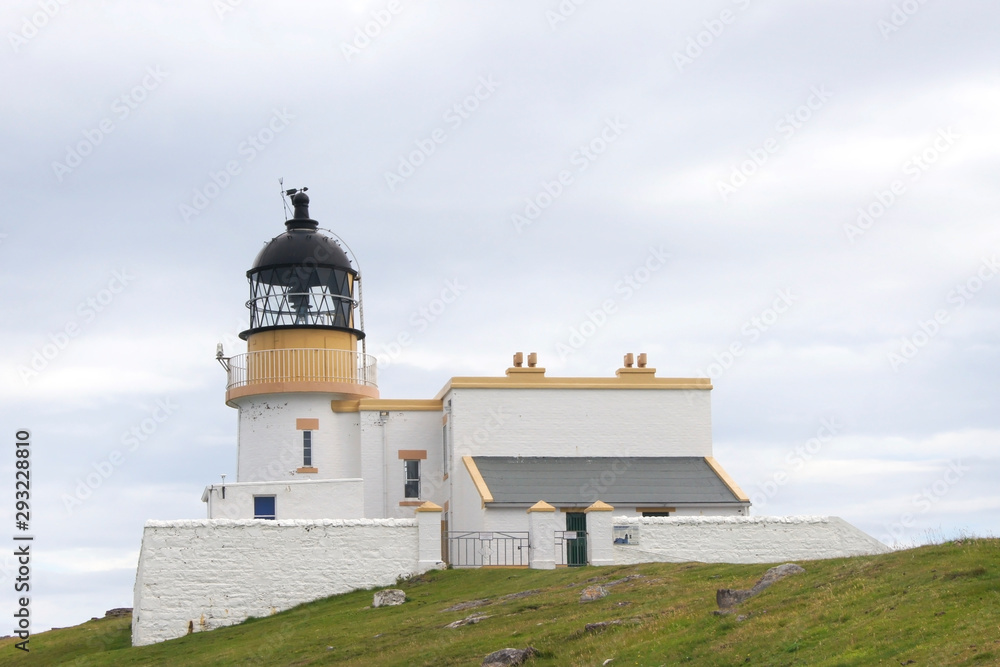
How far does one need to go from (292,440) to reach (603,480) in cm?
919

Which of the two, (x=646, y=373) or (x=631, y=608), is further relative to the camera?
(x=646, y=373)

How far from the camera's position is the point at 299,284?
37.8 metres

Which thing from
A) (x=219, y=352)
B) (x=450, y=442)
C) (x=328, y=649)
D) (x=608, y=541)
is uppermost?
(x=219, y=352)

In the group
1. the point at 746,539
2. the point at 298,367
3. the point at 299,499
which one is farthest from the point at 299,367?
the point at 746,539

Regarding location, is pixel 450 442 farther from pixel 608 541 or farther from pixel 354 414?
pixel 608 541

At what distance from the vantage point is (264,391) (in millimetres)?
36750

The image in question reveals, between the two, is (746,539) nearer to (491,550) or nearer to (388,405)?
(491,550)

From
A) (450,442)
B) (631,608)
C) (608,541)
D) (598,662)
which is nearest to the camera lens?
(598,662)

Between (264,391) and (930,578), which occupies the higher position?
(264,391)

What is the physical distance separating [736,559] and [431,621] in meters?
10.2

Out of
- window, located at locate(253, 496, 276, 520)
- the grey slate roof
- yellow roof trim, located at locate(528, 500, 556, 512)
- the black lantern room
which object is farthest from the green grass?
the black lantern room

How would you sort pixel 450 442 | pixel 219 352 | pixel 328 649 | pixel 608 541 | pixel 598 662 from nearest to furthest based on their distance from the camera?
pixel 598 662 → pixel 328 649 → pixel 608 541 → pixel 450 442 → pixel 219 352

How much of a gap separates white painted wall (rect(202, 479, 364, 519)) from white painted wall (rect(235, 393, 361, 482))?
1999 millimetres

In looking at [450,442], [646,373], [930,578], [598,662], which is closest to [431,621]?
[598,662]
